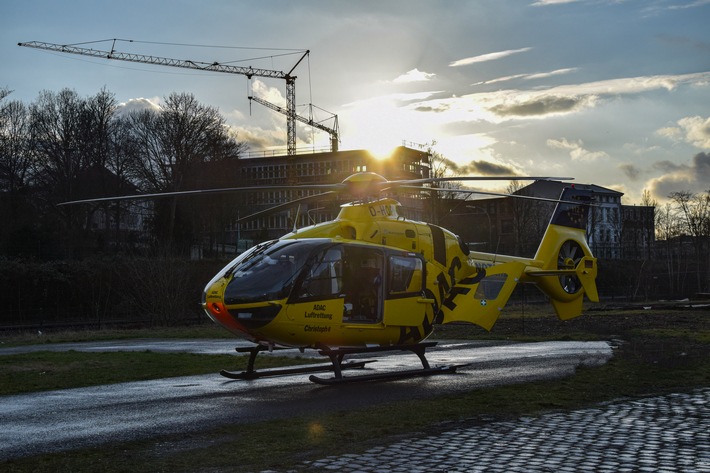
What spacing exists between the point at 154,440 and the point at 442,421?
12.8 feet

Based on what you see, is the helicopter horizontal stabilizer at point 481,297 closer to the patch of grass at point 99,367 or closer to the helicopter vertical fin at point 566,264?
the helicopter vertical fin at point 566,264

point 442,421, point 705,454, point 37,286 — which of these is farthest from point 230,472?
point 37,286

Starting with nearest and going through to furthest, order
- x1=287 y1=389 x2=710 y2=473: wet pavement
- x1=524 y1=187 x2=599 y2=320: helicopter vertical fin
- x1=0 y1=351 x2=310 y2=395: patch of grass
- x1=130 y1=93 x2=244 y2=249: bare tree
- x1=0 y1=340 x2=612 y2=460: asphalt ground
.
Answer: x1=287 y1=389 x2=710 y2=473: wet pavement < x1=0 y1=340 x2=612 y2=460: asphalt ground < x1=0 y1=351 x2=310 y2=395: patch of grass < x1=524 y1=187 x2=599 y2=320: helicopter vertical fin < x1=130 y1=93 x2=244 y2=249: bare tree

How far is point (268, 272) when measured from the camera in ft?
49.9

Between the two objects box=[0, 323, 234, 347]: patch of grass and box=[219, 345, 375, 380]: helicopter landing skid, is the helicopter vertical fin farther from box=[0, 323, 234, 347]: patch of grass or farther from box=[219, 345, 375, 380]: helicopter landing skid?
box=[0, 323, 234, 347]: patch of grass

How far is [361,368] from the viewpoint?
18.5 metres

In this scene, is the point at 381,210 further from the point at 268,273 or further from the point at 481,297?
the point at 481,297

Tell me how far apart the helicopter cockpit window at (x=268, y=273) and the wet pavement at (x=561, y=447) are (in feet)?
17.7

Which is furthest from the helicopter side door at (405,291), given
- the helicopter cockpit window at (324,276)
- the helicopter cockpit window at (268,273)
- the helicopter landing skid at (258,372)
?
the helicopter cockpit window at (268,273)

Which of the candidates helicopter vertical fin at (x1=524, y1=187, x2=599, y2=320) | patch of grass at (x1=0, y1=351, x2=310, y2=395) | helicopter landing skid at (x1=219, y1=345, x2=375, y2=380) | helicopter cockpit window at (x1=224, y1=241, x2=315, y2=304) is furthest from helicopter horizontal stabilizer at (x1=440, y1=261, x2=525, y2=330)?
helicopter cockpit window at (x1=224, y1=241, x2=315, y2=304)

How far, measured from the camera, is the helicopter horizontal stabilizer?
62.5 feet

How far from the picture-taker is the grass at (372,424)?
29.6 ft

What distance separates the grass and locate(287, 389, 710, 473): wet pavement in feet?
1.64

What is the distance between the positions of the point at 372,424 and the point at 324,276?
16.1 feet
